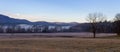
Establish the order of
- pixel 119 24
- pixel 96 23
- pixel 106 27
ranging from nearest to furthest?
1. pixel 119 24
2. pixel 96 23
3. pixel 106 27

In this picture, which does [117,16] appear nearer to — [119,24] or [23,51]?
[119,24]

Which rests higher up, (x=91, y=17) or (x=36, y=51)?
(x=91, y=17)

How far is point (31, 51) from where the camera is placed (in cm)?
2984

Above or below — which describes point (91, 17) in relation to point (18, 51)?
above

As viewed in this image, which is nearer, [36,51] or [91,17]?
[36,51]

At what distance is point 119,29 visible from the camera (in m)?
88.1

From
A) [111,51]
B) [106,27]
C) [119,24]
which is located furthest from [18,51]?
[106,27]

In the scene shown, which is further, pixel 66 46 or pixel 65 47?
pixel 66 46

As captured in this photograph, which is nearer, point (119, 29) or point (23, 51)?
point (23, 51)

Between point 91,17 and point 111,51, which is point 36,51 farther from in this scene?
point 91,17

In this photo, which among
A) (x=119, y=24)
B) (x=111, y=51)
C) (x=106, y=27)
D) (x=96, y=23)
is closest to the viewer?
(x=111, y=51)

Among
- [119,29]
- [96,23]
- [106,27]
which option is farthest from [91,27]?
[106,27]

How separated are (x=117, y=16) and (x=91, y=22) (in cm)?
961

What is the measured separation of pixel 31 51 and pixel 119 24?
204ft
